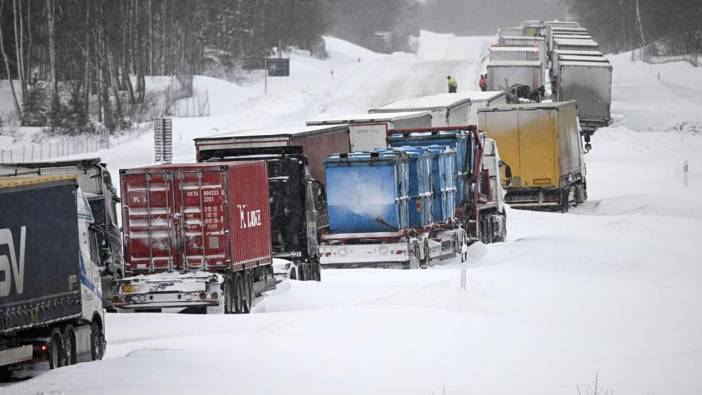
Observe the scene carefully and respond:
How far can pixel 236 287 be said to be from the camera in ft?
80.3

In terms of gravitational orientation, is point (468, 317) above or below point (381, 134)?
below

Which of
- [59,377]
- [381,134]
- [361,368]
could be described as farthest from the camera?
[381,134]

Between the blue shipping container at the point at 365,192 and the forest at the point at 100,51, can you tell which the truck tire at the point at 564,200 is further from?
the forest at the point at 100,51

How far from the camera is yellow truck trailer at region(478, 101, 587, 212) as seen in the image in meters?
42.8

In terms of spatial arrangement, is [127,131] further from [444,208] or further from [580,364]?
[580,364]

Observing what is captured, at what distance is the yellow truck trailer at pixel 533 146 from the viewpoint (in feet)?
140

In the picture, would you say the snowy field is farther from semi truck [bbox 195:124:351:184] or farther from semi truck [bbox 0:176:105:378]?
semi truck [bbox 195:124:351:184]

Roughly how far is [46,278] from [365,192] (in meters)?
14.0

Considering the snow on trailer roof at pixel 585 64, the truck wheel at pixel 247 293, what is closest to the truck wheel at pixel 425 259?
the truck wheel at pixel 247 293

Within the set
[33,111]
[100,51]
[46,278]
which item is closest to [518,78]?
[100,51]

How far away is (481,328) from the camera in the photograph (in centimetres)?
2098

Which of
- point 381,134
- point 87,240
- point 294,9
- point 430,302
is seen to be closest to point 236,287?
point 430,302

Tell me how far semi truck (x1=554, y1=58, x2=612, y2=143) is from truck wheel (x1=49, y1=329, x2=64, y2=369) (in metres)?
50.8

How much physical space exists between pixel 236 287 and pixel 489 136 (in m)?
19.4
